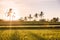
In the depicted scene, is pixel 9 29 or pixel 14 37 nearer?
pixel 14 37

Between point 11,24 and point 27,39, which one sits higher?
point 11,24

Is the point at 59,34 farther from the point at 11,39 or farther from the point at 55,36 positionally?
the point at 11,39

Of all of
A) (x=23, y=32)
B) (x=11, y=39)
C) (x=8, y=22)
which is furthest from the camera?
(x=8, y=22)

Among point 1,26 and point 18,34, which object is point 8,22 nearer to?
point 1,26

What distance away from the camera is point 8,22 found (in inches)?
271

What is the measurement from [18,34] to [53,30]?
1594 mm

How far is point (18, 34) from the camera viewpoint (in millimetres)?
6020

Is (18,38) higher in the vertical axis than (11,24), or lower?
lower

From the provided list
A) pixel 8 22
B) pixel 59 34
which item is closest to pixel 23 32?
pixel 8 22

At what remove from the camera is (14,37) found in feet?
19.1

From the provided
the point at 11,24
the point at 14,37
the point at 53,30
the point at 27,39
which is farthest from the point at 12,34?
the point at 53,30

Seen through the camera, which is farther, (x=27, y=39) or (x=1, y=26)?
(x=1, y=26)

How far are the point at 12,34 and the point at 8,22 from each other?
3.53 feet

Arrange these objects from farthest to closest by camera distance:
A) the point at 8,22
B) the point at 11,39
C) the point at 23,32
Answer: the point at 8,22, the point at 23,32, the point at 11,39
